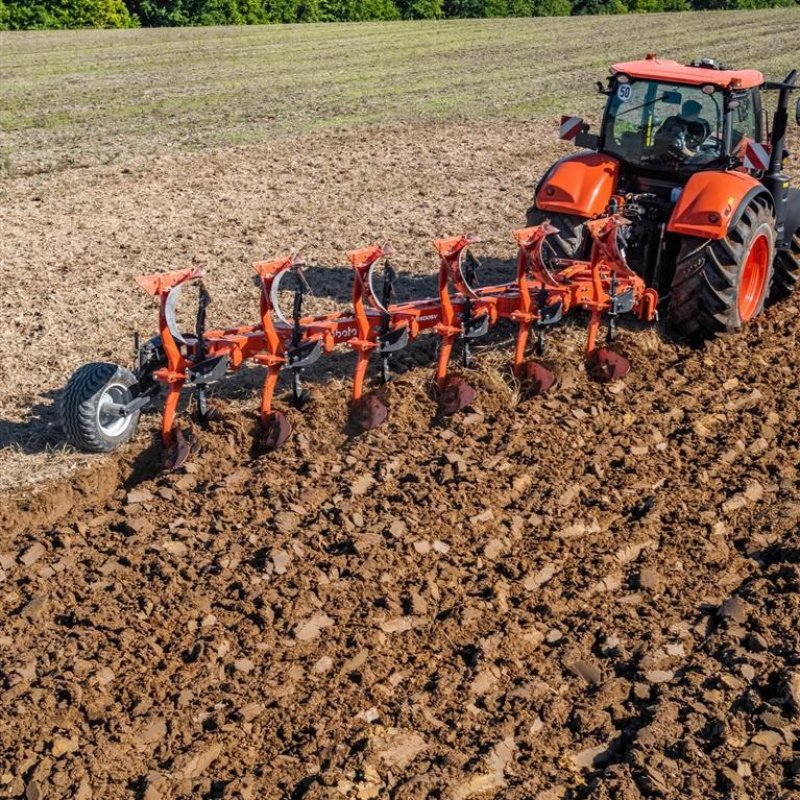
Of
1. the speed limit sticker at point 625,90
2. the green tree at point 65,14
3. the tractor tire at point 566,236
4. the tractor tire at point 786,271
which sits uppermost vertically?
the speed limit sticker at point 625,90

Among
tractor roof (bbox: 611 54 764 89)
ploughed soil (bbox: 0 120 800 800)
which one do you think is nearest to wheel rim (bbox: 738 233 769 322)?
ploughed soil (bbox: 0 120 800 800)

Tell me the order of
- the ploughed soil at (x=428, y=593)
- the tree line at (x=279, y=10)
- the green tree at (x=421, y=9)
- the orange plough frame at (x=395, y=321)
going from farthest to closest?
1. the green tree at (x=421, y=9)
2. the tree line at (x=279, y=10)
3. the orange plough frame at (x=395, y=321)
4. the ploughed soil at (x=428, y=593)

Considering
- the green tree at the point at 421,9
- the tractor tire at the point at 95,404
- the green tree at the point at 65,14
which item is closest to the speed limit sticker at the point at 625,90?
the tractor tire at the point at 95,404

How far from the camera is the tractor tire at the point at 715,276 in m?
8.05

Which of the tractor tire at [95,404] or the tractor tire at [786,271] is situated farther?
the tractor tire at [786,271]

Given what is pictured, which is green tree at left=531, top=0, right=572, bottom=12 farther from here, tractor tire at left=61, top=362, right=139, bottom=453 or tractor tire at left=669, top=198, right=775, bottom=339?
tractor tire at left=61, top=362, right=139, bottom=453

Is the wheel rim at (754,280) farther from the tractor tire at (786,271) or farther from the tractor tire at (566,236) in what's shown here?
the tractor tire at (566,236)

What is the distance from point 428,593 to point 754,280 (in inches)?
176

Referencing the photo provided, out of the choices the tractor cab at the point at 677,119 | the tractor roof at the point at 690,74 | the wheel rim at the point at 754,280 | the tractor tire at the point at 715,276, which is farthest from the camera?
the wheel rim at the point at 754,280

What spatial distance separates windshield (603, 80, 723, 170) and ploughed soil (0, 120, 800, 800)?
1225mm

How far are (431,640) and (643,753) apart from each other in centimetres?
108

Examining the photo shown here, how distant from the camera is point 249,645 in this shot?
16.8ft

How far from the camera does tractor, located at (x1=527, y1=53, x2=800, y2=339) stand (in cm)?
810

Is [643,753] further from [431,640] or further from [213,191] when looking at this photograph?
[213,191]
